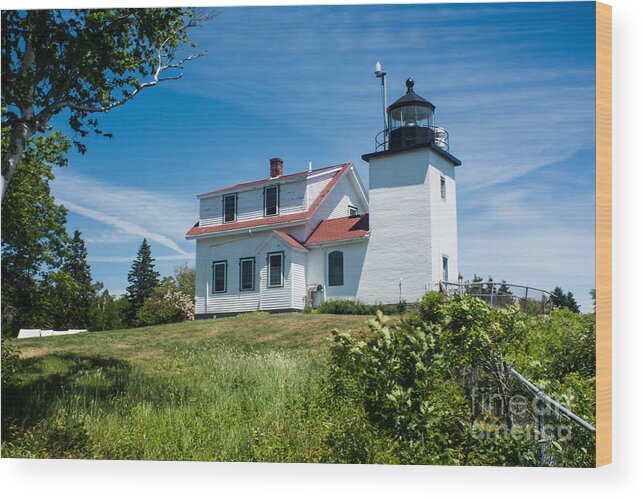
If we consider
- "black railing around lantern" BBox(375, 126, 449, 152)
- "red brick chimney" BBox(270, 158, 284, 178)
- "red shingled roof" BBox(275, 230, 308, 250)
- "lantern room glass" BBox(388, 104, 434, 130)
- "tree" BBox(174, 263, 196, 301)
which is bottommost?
"tree" BBox(174, 263, 196, 301)

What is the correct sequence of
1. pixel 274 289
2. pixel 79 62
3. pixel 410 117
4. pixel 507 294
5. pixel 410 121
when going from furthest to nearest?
pixel 274 289, pixel 79 62, pixel 410 121, pixel 410 117, pixel 507 294

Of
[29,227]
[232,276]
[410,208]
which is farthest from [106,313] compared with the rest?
[410,208]

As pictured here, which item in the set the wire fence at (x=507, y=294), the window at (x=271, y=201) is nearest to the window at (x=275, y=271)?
the window at (x=271, y=201)

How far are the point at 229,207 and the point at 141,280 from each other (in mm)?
1286

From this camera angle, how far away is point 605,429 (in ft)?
17.3

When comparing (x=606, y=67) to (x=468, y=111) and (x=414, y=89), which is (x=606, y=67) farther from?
(x=414, y=89)

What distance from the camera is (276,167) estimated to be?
21.9 ft

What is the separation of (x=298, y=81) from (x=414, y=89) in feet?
3.76

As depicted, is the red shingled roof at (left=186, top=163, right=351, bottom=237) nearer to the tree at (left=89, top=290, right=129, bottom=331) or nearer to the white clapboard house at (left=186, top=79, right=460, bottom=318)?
the white clapboard house at (left=186, top=79, right=460, bottom=318)

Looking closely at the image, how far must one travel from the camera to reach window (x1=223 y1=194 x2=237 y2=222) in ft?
23.5

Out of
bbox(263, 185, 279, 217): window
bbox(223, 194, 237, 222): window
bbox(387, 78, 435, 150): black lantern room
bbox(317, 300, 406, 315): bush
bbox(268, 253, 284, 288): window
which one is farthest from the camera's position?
bbox(263, 185, 279, 217): window

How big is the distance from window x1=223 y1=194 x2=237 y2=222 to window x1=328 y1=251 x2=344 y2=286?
1.25 m

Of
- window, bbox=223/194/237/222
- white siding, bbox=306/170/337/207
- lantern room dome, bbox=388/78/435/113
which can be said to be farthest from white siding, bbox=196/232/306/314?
lantern room dome, bbox=388/78/435/113

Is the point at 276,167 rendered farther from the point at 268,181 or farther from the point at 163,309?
the point at 163,309
